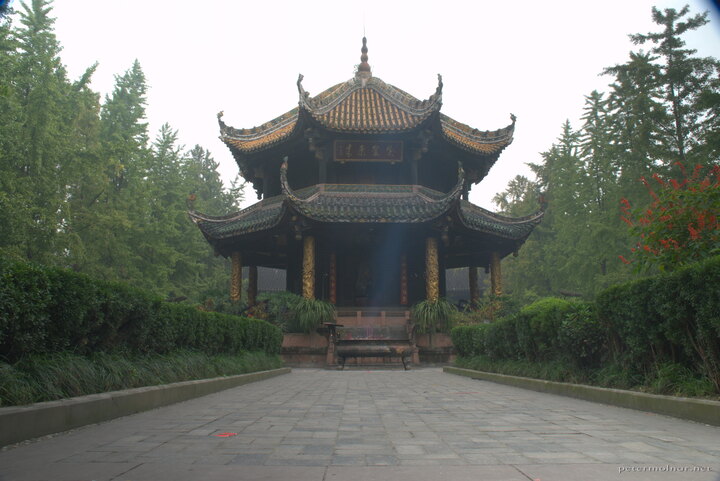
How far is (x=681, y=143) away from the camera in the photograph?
69.2 ft

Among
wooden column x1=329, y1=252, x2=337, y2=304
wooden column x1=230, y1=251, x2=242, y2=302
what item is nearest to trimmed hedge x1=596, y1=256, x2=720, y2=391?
wooden column x1=329, y1=252, x2=337, y2=304

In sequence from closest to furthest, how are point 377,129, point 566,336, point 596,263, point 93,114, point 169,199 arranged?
point 566,336
point 377,129
point 596,263
point 93,114
point 169,199

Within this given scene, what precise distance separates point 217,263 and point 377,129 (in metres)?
23.9

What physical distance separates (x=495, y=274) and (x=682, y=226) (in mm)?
15839

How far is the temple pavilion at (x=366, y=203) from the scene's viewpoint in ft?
63.2

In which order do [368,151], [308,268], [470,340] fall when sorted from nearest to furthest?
[470,340], [308,268], [368,151]

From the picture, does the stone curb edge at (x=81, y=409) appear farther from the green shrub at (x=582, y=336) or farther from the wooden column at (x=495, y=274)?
the wooden column at (x=495, y=274)

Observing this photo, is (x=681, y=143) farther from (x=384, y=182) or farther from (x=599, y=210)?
(x=384, y=182)

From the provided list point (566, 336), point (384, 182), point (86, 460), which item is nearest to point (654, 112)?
point (384, 182)

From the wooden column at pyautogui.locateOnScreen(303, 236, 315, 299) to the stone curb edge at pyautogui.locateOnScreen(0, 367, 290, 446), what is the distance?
11.9m

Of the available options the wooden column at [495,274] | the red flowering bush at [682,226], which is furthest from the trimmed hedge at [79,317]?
the wooden column at [495,274]

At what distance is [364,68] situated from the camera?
25.4 meters

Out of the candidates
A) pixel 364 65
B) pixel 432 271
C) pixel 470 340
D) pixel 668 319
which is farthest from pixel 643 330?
pixel 364 65

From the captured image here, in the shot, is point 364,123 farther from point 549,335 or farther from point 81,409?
point 81,409
